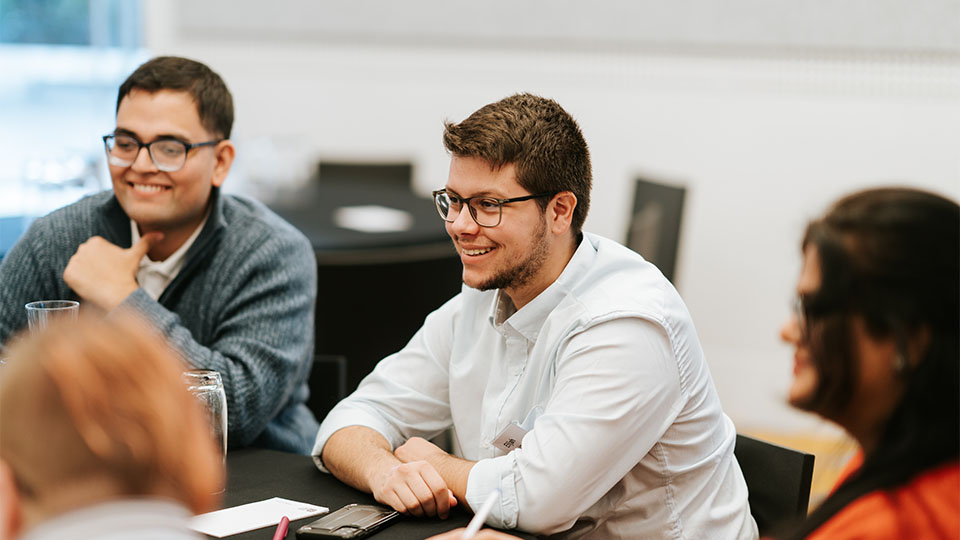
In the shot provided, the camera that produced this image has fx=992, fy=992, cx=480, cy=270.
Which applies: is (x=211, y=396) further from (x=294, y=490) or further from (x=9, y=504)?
(x=9, y=504)

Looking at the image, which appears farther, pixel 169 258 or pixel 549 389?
pixel 169 258

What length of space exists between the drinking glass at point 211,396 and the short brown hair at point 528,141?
63 centimetres

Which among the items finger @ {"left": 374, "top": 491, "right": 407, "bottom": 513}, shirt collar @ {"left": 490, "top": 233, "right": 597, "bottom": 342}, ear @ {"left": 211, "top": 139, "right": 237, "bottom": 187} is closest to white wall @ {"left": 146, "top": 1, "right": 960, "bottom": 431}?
ear @ {"left": 211, "top": 139, "right": 237, "bottom": 187}

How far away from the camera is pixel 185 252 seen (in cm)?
233

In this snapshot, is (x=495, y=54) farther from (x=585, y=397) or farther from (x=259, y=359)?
(x=585, y=397)

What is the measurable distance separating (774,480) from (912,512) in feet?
2.57

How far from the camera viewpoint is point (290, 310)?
7.34 ft

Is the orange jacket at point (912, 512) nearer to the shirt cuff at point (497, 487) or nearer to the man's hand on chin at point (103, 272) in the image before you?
the shirt cuff at point (497, 487)

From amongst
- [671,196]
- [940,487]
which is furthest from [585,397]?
[671,196]

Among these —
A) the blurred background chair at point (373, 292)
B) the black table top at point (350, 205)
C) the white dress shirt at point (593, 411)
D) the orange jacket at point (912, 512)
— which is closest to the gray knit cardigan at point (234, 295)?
the white dress shirt at point (593, 411)

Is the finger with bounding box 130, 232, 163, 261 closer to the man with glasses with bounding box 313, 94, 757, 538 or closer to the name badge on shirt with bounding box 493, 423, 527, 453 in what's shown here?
Result: the man with glasses with bounding box 313, 94, 757, 538

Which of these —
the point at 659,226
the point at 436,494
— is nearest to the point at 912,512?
the point at 436,494

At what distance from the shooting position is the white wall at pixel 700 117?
4715mm

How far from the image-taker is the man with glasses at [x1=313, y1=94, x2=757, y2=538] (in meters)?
1.66
